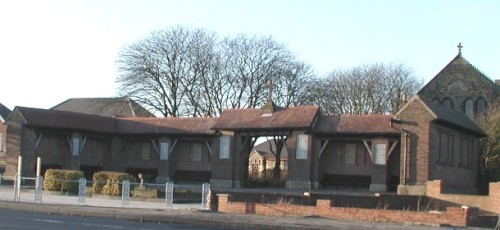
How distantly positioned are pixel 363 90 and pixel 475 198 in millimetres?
36176

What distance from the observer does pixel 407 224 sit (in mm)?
21844

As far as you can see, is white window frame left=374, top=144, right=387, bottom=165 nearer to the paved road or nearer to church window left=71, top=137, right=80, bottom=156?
church window left=71, top=137, right=80, bottom=156

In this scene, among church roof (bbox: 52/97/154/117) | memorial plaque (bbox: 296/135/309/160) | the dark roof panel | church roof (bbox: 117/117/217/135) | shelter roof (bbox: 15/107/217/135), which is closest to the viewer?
the dark roof panel

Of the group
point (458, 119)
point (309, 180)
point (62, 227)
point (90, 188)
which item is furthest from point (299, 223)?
point (458, 119)

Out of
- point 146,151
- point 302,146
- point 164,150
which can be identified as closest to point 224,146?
point 164,150

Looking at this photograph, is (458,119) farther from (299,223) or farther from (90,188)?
(299,223)

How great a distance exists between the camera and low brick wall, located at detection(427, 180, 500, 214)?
29.2 m

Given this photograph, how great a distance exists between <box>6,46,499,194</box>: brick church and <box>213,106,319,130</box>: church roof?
0.07 meters

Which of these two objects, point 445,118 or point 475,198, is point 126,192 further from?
point 445,118

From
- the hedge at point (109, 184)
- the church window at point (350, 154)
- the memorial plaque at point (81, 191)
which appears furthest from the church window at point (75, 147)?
the memorial plaque at point (81, 191)

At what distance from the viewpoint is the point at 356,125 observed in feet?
137

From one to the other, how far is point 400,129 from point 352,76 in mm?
29198

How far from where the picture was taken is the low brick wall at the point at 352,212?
2167 centimetres

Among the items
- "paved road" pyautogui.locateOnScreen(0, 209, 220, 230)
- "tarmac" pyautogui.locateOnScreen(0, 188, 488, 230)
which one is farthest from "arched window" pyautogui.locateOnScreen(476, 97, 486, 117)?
"paved road" pyautogui.locateOnScreen(0, 209, 220, 230)
